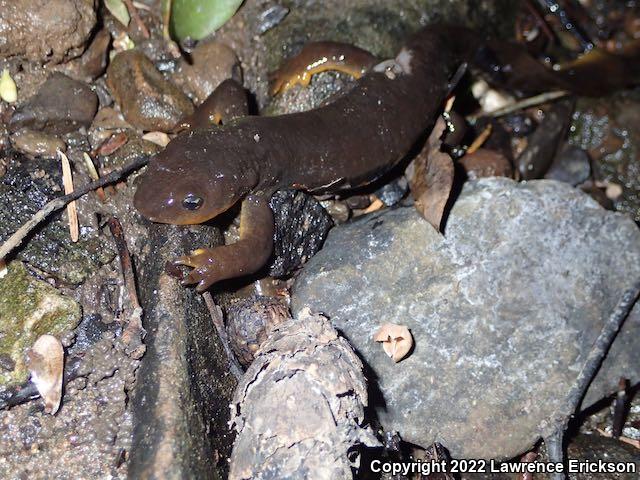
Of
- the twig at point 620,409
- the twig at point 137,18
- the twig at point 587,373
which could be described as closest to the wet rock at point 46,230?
the twig at point 137,18

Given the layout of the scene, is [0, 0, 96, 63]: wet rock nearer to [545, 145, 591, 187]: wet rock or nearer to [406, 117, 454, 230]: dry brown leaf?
[406, 117, 454, 230]: dry brown leaf

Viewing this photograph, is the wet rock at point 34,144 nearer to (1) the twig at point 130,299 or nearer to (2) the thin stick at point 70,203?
(2) the thin stick at point 70,203

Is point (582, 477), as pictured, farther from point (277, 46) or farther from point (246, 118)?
point (277, 46)

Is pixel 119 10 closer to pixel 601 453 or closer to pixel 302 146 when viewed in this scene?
pixel 302 146

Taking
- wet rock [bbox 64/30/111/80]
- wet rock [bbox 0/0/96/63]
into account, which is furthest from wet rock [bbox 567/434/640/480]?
wet rock [bbox 0/0/96/63]

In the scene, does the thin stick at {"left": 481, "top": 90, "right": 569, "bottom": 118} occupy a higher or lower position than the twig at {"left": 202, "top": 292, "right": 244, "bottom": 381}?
higher

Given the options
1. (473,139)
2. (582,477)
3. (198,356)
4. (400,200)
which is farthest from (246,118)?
(582,477)
